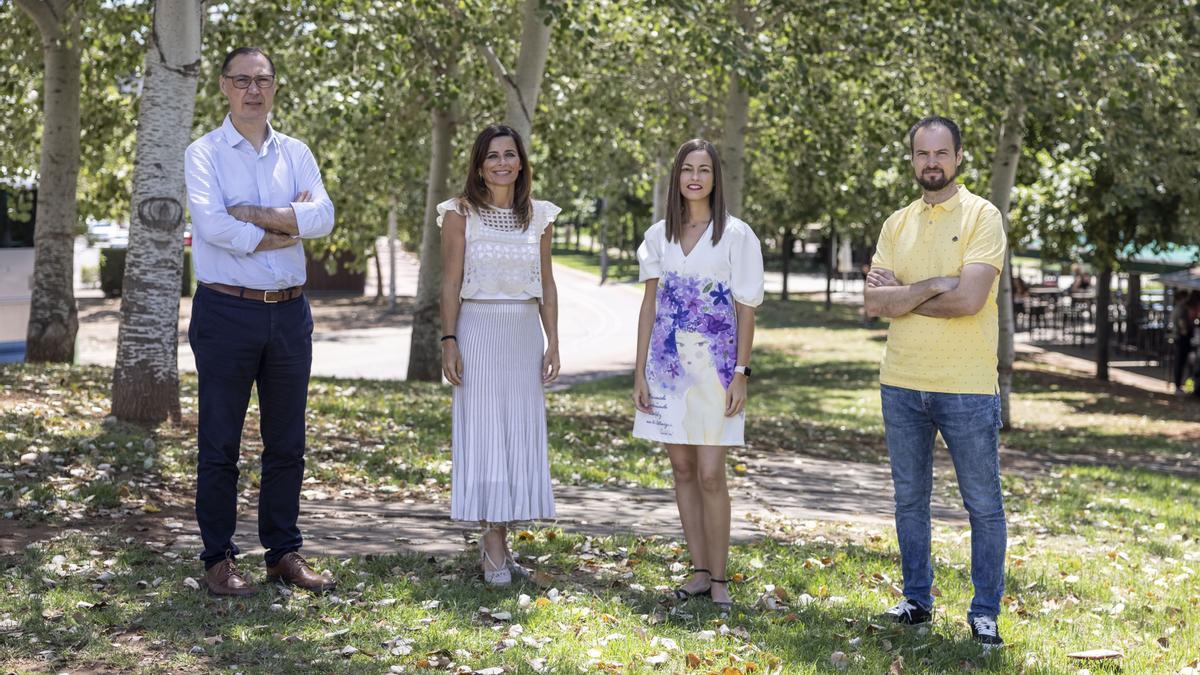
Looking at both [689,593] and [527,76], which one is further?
[527,76]

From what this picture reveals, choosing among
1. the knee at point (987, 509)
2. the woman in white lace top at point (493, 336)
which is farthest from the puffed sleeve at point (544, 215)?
the knee at point (987, 509)

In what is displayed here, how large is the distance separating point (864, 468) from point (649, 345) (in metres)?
7.31

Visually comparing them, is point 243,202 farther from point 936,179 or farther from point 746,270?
point 936,179

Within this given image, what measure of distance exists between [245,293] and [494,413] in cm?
119

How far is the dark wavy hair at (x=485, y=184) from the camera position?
18.9ft

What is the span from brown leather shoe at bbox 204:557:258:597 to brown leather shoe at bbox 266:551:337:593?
19 centimetres

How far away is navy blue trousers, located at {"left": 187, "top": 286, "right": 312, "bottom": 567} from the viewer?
17.4 ft

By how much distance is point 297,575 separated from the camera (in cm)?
558

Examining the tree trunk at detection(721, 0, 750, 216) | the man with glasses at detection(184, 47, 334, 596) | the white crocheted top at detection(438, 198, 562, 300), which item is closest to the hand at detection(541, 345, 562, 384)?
the white crocheted top at detection(438, 198, 562, 300)

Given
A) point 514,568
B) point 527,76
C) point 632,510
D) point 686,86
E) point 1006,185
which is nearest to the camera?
point 514,568

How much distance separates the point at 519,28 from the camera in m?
17.0

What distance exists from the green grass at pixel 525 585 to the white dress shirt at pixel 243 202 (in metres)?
1.35

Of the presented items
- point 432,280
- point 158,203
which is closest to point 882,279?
point 158,203

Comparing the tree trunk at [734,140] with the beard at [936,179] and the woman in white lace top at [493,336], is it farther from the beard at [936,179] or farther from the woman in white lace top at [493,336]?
the beard at [936,179]
